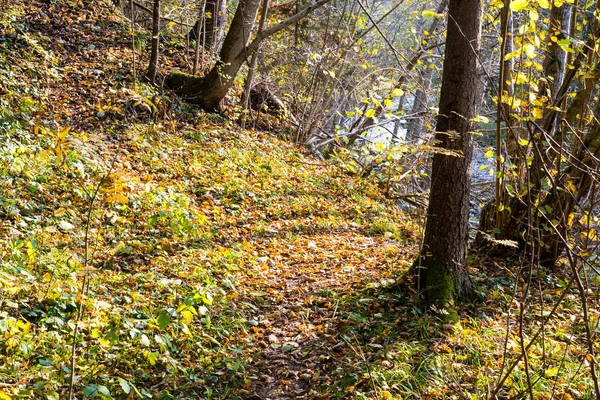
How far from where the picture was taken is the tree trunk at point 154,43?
9.22 m

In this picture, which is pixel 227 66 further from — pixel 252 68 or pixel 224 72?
pixel 252 68

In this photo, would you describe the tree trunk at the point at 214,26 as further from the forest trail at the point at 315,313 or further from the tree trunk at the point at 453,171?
the tree trunk at the point at 453,171

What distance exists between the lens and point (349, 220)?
8.70 m

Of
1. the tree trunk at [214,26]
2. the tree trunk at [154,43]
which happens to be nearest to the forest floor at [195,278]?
the tree trunk at [154,43]

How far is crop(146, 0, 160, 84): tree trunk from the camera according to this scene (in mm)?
9219

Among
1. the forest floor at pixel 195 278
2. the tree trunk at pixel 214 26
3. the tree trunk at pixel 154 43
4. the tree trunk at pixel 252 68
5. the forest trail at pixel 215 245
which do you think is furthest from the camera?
the tree trunk at pixel 214 26

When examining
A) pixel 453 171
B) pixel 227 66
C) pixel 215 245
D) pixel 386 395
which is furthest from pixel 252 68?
pixel 386 395

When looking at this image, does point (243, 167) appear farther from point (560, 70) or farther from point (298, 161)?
point (560, 70)

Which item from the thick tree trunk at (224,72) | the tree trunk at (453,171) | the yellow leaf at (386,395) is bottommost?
the yellow leaf at (386,395)

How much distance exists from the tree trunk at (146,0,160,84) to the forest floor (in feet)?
1.76

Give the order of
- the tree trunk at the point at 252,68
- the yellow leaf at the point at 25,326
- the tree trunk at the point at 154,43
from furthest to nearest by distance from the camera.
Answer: the tree trunk at the point at 252,68
the tree trunk at the point at 154,43
the yellow leaf at the point at 25,326

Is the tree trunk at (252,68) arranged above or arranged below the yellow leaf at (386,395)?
above

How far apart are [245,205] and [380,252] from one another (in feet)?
7.81

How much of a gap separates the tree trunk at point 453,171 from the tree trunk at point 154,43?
6.37 metres
